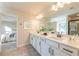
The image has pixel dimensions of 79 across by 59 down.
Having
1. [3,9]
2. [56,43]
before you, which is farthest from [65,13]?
[3,9]

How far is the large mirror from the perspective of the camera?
1.78 metres

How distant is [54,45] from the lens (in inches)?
74.0

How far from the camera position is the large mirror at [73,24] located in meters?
1.78

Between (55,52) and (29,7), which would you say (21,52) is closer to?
(55,52)

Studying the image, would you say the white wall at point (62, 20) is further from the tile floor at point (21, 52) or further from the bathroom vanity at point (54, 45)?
the tile floor at point (21, 52)

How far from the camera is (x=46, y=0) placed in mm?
1794

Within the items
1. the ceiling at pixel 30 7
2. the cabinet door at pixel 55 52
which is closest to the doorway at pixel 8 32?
the ceiling at pixel 30 7

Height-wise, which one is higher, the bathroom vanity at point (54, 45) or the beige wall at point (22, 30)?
the beige wall at point (22, 30)

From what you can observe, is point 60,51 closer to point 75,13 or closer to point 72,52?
point 72,52

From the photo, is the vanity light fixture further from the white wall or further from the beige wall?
the beige wall

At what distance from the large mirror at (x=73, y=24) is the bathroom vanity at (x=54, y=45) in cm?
18

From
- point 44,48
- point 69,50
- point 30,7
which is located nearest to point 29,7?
point 30,7

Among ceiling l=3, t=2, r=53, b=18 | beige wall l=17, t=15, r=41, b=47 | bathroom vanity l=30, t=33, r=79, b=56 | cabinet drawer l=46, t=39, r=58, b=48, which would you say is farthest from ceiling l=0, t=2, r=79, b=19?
cabinet drawer l=46, t=39, r=58, b=48

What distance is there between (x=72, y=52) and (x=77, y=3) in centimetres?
85
